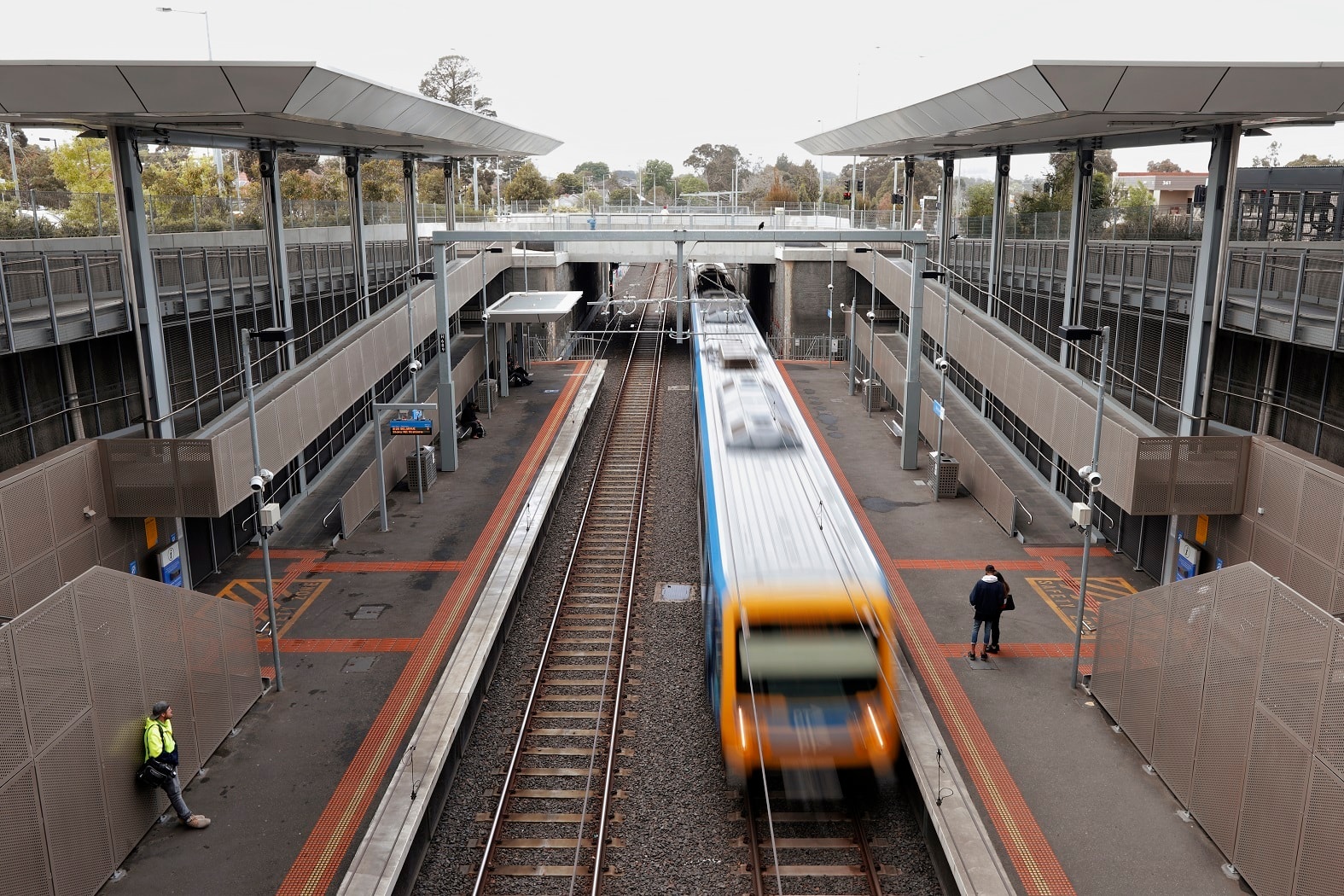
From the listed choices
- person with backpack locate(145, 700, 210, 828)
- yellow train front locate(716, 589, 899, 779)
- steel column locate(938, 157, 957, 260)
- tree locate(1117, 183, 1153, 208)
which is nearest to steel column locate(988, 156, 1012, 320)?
steel column locate(938, 157, 957, 260)

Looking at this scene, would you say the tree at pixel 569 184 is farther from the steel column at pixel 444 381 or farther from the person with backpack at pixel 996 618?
the person with backpack at pixel 996 618

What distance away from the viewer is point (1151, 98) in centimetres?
1257

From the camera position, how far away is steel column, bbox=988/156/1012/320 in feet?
81.8

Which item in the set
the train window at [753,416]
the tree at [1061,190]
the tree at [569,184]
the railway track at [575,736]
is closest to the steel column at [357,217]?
the railway track at [575,736]

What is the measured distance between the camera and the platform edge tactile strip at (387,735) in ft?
30.3

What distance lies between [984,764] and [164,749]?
8.64 metres

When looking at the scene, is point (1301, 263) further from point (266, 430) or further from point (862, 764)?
point (266, 430)

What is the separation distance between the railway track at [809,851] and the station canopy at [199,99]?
1043 centimetres

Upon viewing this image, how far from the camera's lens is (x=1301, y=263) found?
1202 centimetres

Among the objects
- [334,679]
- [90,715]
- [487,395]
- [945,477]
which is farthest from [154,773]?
[487,395]

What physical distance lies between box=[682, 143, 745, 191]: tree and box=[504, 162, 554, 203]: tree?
A: 230 ft

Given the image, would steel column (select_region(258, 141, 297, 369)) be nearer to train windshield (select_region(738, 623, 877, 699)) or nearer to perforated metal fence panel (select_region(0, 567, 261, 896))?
perforated metal fence panel (select_region(0, 567, 261, 896))

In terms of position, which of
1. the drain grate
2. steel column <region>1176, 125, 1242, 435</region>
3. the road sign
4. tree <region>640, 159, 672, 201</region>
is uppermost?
tree <region>640, 159, 672, 201</region>

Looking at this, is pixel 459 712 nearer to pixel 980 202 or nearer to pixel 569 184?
pixel 980 202
